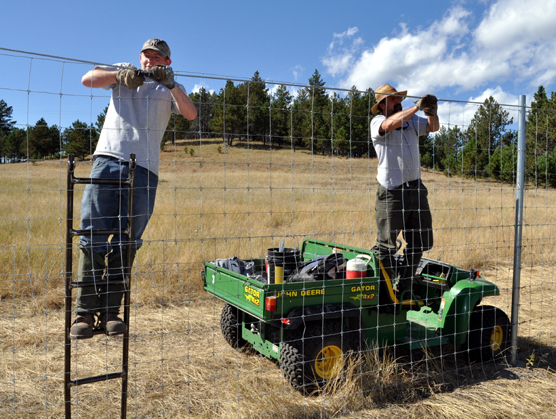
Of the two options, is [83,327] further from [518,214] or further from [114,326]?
[518,214]

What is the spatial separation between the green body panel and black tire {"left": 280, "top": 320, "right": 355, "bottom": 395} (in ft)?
0.33

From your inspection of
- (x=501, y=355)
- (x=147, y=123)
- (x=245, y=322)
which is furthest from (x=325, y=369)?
(x=147, y=123)

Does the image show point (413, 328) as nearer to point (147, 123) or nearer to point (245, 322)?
point (245, 322)

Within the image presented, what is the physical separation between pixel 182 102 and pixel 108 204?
2.84 ft

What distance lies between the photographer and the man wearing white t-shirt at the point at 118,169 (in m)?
2.82

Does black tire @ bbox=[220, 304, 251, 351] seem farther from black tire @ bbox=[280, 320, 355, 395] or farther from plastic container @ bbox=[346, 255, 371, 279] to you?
plastic container @ bbox=[346, 255, 371, 279]

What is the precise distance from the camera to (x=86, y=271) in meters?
2.83

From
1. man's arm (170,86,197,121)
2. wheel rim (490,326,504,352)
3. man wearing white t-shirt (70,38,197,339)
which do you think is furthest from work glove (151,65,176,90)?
wheel rim (490,326,504,352)

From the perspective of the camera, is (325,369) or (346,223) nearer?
(325,369)

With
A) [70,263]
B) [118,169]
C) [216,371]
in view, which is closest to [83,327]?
[70,263]

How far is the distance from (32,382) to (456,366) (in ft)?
12.3

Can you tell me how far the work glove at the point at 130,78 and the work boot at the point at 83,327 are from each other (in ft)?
4.82

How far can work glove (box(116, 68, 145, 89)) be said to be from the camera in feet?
9.21

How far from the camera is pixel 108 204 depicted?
292 cm
